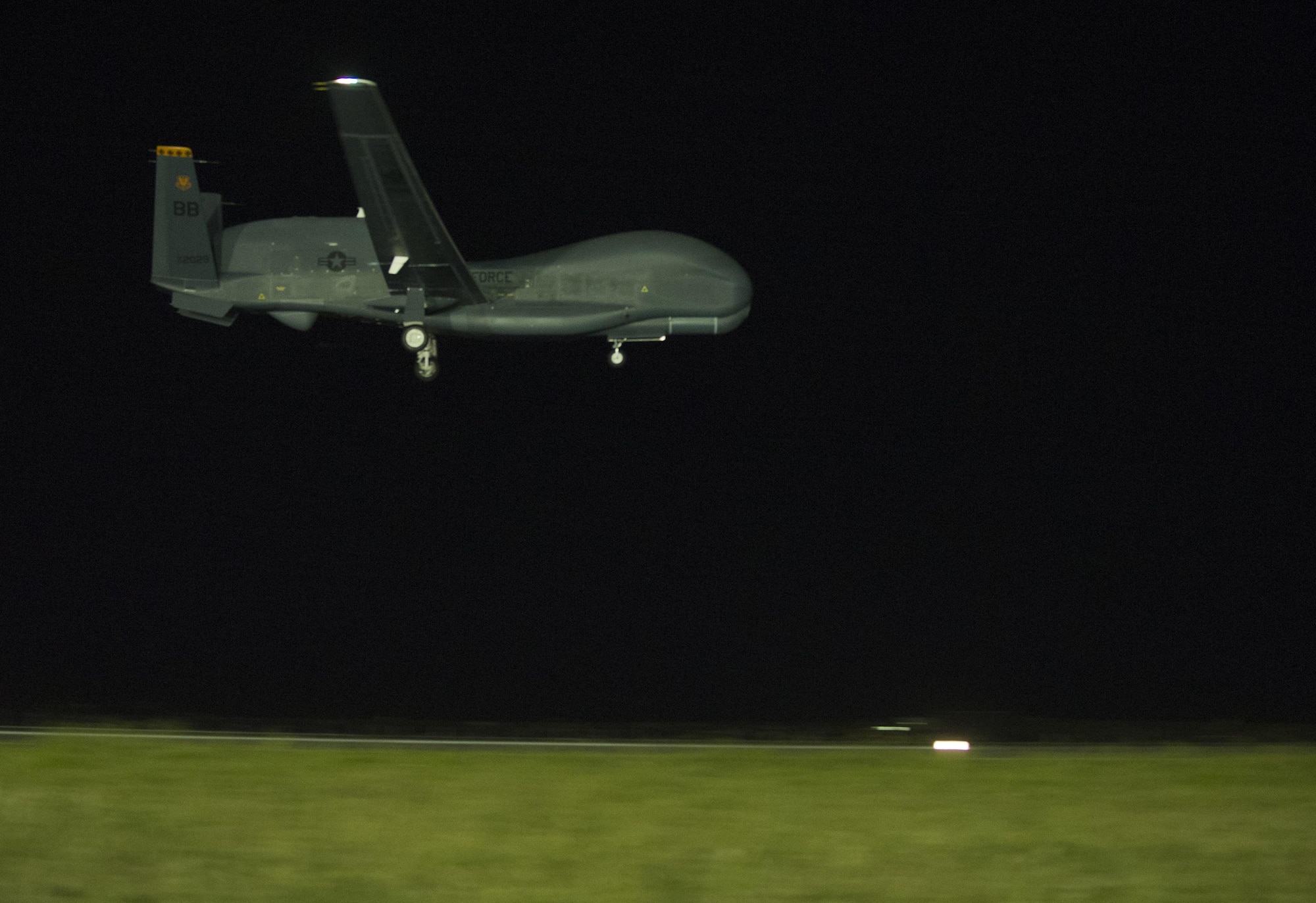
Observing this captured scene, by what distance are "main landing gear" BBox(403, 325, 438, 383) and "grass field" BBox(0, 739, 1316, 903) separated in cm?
749

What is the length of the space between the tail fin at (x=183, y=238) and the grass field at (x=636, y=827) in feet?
30.2

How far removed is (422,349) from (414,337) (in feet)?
1.47

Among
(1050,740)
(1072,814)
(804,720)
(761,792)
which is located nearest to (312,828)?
(761,792)

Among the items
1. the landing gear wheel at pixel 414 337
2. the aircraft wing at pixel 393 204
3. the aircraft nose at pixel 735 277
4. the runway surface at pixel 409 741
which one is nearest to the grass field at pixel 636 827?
the runway surface at pixel 409 741

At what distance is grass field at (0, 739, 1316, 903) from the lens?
59.6 ft

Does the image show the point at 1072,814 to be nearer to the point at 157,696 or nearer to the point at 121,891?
the point at 121,891

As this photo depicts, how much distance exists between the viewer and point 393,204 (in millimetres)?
26281

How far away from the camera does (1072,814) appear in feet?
67.6

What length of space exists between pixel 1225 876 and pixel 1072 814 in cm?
229

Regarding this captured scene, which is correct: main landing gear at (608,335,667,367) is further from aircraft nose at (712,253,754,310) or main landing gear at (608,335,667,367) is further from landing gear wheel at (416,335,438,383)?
landing gear wheel at (416,335,438,383)

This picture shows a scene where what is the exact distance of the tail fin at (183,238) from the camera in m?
29.5

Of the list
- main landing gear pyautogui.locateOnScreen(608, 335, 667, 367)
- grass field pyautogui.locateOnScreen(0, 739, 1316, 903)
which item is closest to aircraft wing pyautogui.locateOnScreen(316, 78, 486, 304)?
main landing gear pyautogui.locateOnScreen(608, 335, 667, 367)

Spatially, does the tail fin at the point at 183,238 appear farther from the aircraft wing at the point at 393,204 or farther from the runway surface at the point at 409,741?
the runway surface at the point at 409,741

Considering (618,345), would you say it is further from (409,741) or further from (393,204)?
(409,741)
